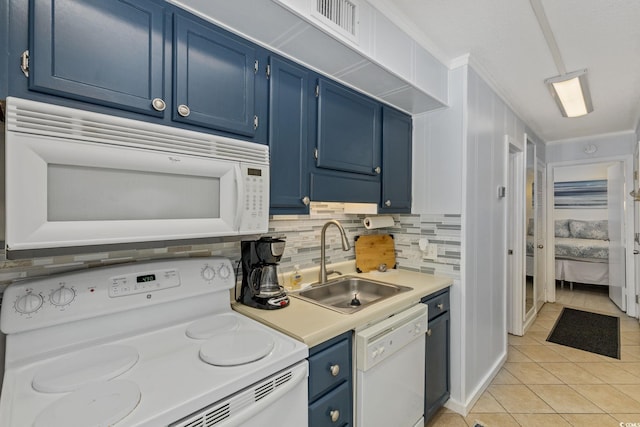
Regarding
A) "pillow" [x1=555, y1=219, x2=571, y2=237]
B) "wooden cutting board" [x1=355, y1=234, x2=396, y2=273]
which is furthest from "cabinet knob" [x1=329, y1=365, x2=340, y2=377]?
"pillow" [x1=555, y1=219, x2=571, y2=237]

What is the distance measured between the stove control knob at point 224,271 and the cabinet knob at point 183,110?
2.20 feet

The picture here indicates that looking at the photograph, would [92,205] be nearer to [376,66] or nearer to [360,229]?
[376,66]

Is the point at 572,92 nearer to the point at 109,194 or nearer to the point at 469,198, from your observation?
the point at 469,198

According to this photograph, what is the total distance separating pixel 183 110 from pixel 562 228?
23.7 feet

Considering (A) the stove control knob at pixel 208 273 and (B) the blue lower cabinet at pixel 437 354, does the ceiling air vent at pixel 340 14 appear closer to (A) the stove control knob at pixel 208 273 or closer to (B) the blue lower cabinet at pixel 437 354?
(A) the stove control knob at pixel 208 273

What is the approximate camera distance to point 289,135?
148cm

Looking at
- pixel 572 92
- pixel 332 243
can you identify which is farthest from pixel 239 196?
pixel 572 92

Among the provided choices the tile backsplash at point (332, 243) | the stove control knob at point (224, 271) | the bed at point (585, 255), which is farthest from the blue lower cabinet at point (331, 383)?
the bed at point (585, 255)

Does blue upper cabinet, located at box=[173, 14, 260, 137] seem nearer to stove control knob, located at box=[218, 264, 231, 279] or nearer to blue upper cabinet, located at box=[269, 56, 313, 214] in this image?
blue upper cabinet, located at box=[269, 56, 313, 214]

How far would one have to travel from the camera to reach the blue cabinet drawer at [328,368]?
117 centimetres

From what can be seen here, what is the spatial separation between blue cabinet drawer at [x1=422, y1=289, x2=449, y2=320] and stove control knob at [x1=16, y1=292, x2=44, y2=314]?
1766 millimetres

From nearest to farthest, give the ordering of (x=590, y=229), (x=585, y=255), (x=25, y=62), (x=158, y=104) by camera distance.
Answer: (x=25, y=62)
(x=158, y=104)
(x=585, y=255)
(x=590, y=229)

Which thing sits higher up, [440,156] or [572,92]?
[572,92]

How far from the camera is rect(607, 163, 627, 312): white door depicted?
4000mm
